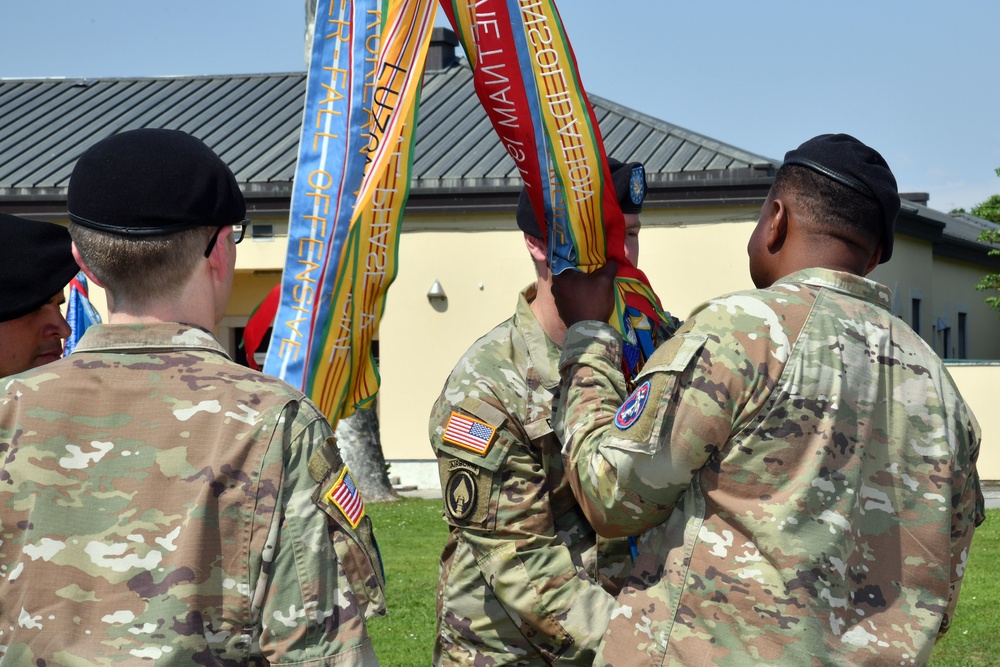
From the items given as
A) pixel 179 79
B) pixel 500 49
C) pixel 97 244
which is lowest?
pixel 97 244

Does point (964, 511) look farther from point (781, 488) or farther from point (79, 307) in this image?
point (79, 307)

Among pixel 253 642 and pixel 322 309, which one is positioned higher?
pixel 322 309

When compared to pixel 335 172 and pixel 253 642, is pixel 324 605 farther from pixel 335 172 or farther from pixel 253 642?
pixel 335 172

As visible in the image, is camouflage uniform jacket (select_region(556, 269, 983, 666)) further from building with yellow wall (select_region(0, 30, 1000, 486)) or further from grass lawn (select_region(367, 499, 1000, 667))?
building with yellow wall (select_region(0, 30, 1000, 486))

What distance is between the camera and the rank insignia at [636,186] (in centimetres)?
330

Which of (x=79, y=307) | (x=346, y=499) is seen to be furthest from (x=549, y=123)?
(x=79, y=307)

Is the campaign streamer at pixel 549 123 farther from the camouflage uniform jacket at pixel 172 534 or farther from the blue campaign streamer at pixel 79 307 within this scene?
the blue campaign streamer at pixel 79 307

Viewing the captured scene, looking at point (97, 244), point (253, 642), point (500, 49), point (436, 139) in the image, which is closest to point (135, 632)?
point (253, 642)

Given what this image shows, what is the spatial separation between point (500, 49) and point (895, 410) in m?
1.26

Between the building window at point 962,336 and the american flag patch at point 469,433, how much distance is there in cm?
2307

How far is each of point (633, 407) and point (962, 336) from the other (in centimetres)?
2391

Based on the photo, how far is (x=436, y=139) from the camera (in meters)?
17.8

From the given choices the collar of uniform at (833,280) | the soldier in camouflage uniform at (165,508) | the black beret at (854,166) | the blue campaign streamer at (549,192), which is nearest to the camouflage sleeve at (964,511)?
the collar of uniform at (833,280)

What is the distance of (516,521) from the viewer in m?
2.79
